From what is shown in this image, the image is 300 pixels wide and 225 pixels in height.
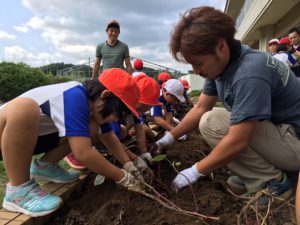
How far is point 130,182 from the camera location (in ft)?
7.48

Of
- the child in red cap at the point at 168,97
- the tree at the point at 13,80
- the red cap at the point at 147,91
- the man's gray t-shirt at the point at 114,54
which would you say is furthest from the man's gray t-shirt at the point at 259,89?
the tree at the point at 13,80

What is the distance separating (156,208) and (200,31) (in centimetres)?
111

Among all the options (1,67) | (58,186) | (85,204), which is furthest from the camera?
(1,67)

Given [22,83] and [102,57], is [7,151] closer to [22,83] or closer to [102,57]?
[102,57]

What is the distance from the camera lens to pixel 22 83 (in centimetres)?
1493

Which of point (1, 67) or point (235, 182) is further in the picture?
point (1, 67)

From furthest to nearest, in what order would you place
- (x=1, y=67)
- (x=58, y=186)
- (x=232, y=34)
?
(x=1, y=67) → (x=58, y=186) → (x=232, y=34)

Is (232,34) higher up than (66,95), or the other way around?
(232,34)

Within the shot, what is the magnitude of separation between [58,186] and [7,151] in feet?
2.15

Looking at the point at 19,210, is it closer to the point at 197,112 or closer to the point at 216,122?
the point at 216,122

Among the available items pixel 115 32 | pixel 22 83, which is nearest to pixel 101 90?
pixel 115 32

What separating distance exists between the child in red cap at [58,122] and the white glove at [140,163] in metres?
0.29

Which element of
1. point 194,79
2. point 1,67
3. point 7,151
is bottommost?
point 194,79

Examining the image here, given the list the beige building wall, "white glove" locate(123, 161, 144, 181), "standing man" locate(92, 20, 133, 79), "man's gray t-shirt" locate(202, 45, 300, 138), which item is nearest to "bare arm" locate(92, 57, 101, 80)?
"standing man" locate(92, 20, 133, 79)
